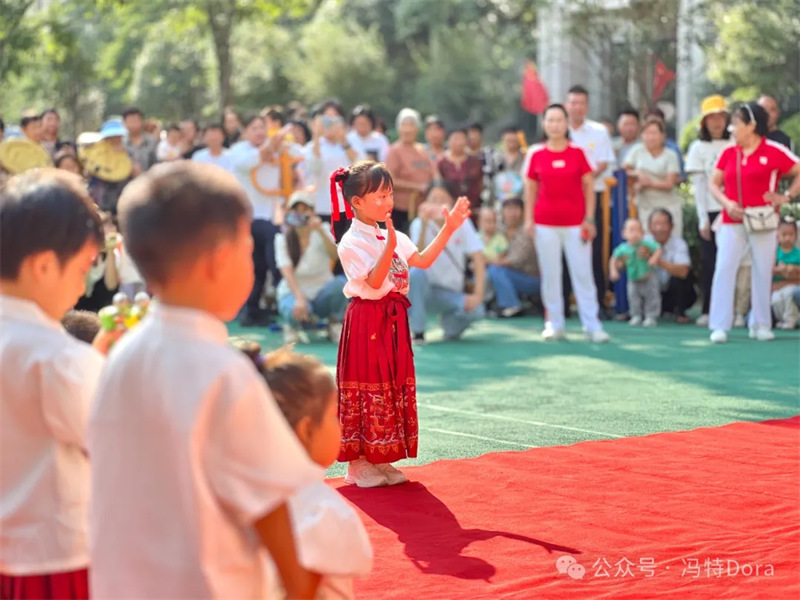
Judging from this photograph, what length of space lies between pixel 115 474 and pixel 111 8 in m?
22.2

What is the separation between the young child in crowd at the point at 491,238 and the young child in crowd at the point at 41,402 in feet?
32.9

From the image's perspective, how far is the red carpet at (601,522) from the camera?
3828mm

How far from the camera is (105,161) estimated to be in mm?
12258

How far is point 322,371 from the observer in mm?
2621

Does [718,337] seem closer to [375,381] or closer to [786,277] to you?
[786,277]

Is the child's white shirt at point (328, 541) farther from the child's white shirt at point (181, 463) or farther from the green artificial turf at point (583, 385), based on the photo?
the green artificial turf at point (583, 385)

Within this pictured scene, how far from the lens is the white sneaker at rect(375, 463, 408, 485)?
5.30 meters

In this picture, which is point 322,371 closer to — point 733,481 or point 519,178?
point 733,481

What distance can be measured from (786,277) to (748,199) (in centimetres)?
165

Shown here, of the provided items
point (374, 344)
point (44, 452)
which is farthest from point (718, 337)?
point (44, 452)

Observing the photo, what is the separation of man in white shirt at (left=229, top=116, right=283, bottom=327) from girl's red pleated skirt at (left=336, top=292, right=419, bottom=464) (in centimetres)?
628

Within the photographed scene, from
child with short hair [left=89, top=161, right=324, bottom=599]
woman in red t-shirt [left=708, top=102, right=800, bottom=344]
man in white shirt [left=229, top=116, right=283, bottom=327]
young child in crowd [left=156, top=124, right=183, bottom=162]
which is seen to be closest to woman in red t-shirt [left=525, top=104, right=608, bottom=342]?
woman in red t-shirt [left=708, top=102, right=800, bottom=344]

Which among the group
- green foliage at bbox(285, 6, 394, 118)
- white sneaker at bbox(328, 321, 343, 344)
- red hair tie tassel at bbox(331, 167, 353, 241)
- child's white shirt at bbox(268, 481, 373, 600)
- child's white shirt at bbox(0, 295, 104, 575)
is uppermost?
green foliage at bbox(285, 6, 394, 118)

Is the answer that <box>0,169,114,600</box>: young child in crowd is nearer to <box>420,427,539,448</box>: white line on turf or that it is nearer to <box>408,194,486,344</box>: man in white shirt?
<box>420,427,539,448</box>: white line on turf
